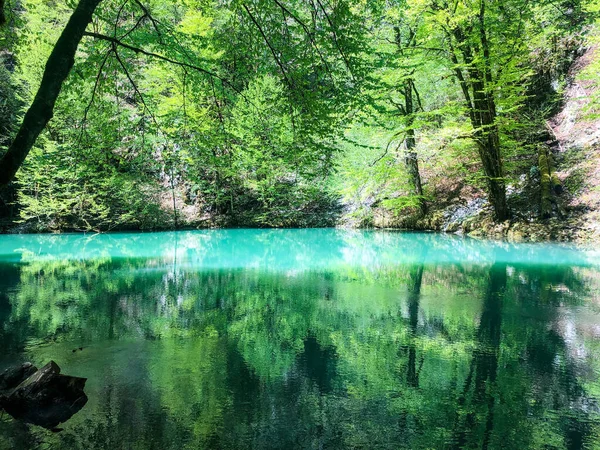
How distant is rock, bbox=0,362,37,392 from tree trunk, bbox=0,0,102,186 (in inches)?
66.8

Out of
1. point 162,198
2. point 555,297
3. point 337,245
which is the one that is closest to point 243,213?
point 162,198

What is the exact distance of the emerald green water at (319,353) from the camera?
3208mm

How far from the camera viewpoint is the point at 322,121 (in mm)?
5480

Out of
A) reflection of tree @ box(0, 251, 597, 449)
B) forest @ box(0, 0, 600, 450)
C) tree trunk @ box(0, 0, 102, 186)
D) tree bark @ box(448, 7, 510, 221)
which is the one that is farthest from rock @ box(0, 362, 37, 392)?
tree bark @ box(448, 7, 510, 221)

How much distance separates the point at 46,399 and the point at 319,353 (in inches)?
99.7

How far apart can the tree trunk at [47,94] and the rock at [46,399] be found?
1.61 metres

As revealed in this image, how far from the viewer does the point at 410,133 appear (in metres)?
16.8

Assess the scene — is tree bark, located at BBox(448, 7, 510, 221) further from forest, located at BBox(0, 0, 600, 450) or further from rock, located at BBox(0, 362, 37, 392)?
rock, located at BBox(0, 362, 37, 392)

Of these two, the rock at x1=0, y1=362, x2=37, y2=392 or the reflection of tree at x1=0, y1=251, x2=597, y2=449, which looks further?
the rock at x1=0, y1=362, x2=37, y2=392

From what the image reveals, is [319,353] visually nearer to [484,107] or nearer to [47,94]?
[47,94]

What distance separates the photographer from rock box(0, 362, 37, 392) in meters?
3.77

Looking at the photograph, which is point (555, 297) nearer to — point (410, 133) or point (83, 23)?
point (83, 23)

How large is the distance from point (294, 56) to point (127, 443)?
4013 millimetres

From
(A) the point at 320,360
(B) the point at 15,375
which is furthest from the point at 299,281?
(B) the point at 15,375
